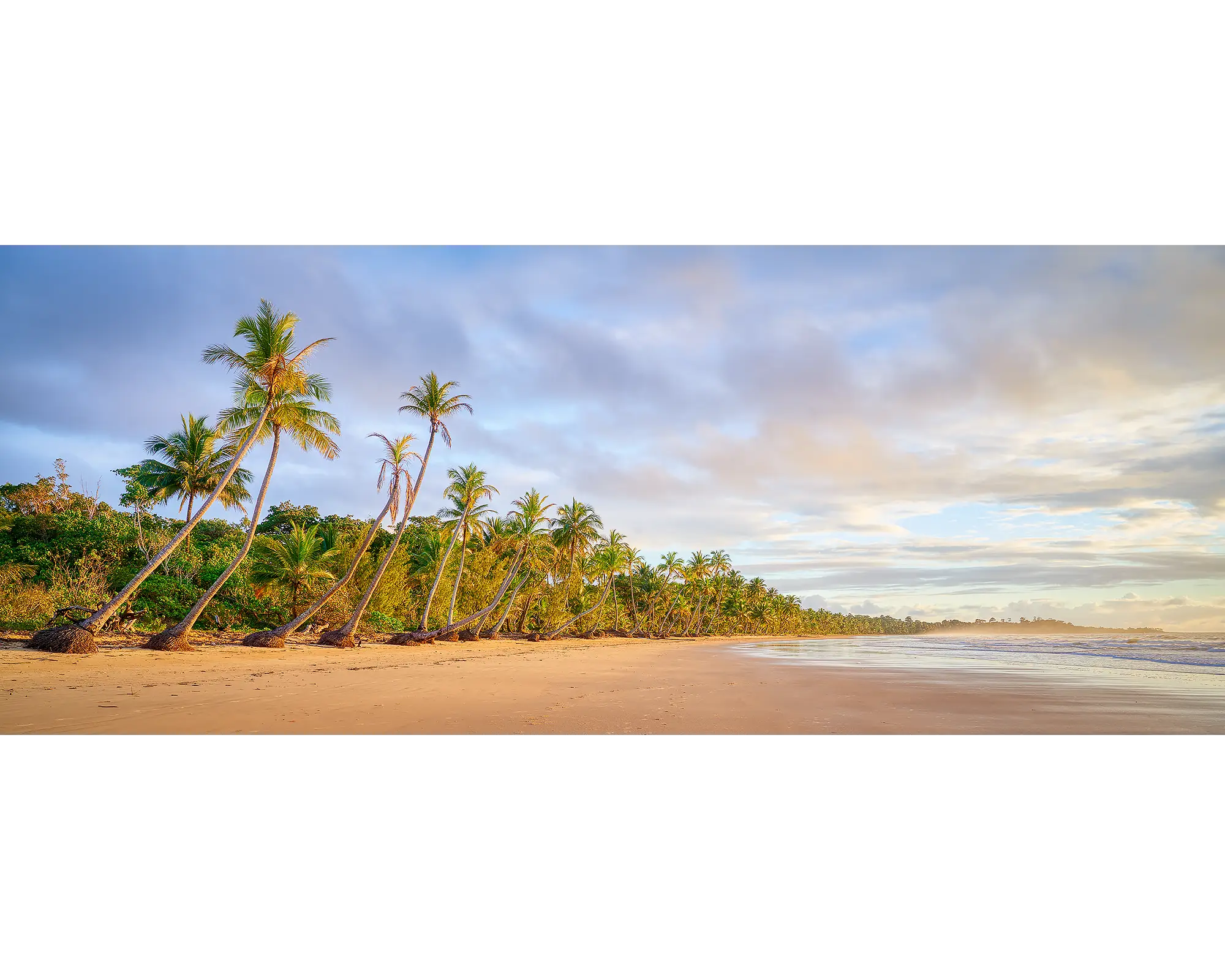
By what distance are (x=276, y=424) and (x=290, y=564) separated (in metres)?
7.36

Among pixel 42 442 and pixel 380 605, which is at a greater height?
pixel 42 442

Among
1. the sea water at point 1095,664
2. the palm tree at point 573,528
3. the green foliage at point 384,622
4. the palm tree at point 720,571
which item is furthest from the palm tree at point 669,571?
the green foliage at point 384,622

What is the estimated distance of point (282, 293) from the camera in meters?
9.66

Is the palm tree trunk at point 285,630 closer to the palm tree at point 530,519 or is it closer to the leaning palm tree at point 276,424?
the leaning palm tree at point 276,424

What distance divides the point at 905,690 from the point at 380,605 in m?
23.8

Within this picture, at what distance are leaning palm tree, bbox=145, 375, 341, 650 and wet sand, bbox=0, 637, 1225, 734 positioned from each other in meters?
3.05

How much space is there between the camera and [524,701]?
8.72 meters

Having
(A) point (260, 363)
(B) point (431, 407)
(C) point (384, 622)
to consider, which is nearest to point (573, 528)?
(C) point (384, 622)

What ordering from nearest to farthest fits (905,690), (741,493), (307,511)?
(905,690) → (741,493) → (307,511)

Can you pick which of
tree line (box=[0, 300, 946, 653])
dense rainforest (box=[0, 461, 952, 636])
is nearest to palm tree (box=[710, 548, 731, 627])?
dense rainforest (box=[0, 461, 952, 636])

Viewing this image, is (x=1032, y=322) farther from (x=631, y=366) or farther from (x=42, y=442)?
(x=42, y=442)

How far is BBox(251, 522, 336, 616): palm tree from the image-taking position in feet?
72.7

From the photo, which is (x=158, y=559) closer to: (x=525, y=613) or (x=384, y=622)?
(x=384, y=622)
